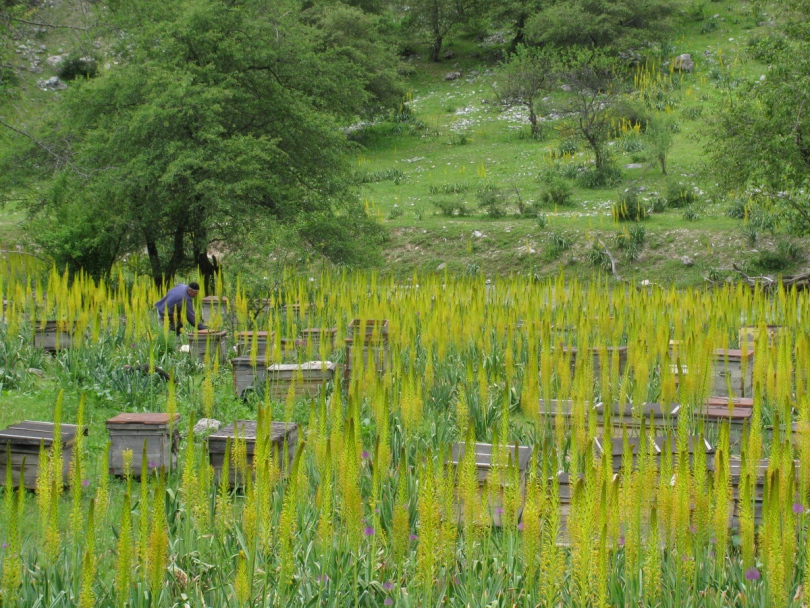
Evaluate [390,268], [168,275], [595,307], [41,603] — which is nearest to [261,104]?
[168,275]

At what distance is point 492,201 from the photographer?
923 inches

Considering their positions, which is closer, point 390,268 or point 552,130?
point 390,268

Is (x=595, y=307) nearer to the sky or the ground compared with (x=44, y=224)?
nearer to the ground

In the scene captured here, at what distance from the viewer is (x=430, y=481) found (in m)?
3.19

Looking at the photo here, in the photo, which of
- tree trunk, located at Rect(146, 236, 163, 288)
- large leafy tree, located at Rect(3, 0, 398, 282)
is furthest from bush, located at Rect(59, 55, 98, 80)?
tree trunk, located at Rect(146, 236, 163, 288)

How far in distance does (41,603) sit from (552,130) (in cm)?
3094

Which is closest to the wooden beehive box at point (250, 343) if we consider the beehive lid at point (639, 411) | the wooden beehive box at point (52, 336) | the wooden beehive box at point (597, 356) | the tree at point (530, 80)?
the wooden beehive box at point (52, 336)

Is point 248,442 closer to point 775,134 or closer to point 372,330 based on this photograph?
point 372,330

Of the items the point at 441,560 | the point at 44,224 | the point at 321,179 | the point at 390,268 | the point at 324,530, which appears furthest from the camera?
the point at 390,268

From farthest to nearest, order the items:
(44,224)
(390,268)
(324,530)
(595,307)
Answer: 1. (390,268)
2. (44,224)
3. (595,307)
4. (324,530)

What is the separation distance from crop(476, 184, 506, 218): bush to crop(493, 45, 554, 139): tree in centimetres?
907

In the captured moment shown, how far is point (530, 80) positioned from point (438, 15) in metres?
13.3

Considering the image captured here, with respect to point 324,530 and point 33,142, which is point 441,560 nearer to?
point 324,530

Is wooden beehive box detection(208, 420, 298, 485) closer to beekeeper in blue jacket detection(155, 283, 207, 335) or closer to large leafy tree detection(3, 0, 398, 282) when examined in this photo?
beekeeper in blue jacket detection(155, 283, 207, 335)
